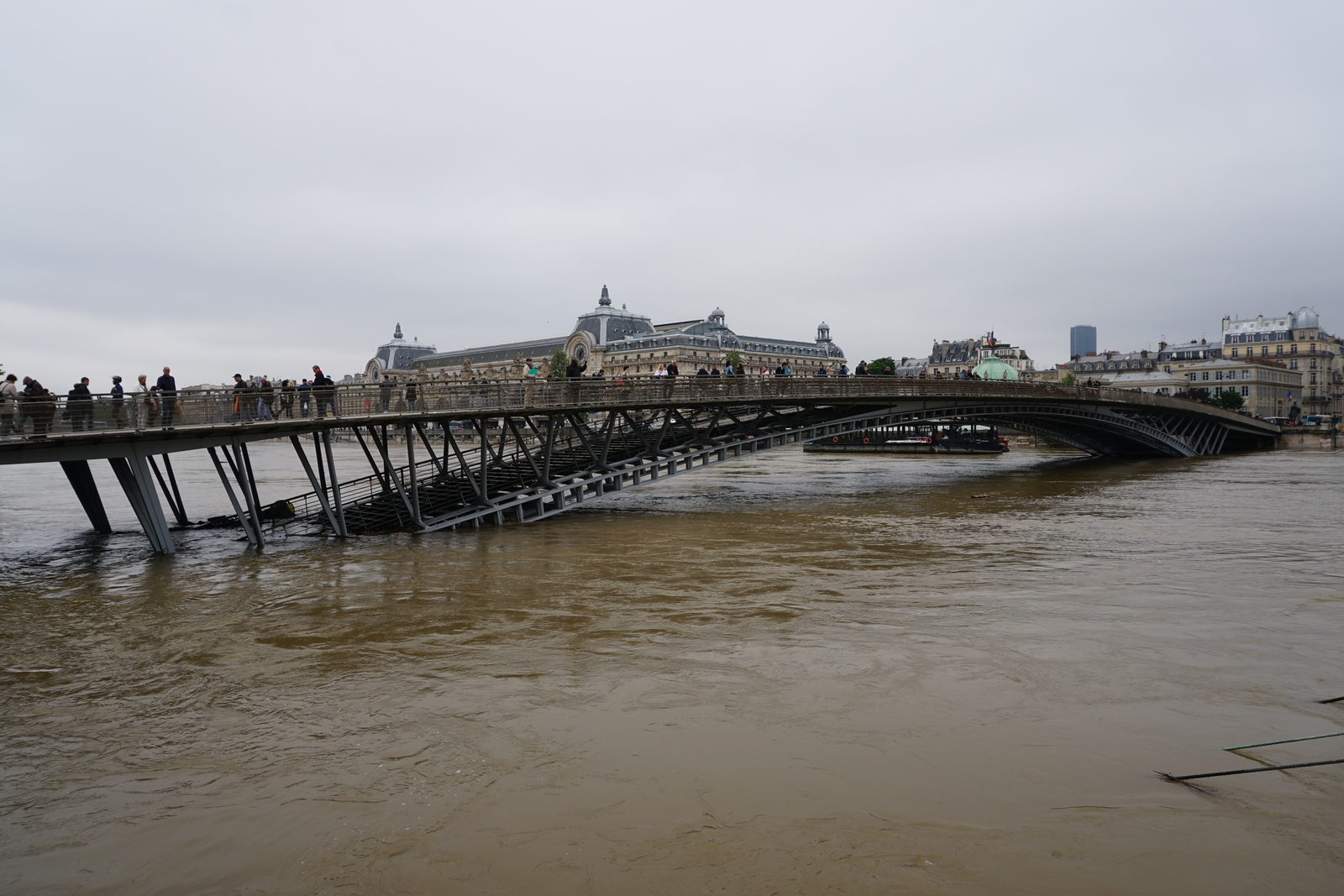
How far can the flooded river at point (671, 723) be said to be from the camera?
6078 millimetres

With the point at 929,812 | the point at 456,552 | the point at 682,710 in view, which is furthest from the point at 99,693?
the point at 456,552

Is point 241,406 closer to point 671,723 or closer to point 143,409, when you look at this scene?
point 143,409

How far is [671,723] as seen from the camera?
8.83 m

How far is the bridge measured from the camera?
1894 centimetres

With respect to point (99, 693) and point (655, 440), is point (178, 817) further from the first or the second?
point (655, 440)

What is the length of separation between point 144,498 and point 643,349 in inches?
4607

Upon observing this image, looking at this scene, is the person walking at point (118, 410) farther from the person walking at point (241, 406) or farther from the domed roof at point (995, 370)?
the domed roof at point (995, 370)

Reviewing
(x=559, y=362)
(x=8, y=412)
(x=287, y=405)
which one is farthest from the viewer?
(x=559, y=362)

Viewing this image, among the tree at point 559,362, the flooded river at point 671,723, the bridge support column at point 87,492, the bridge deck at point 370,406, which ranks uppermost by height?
the tree at point 559,362

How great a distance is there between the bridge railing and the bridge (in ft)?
0.14

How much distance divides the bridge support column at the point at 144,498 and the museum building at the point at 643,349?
99.6 metres

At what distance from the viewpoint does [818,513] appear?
30.1 m

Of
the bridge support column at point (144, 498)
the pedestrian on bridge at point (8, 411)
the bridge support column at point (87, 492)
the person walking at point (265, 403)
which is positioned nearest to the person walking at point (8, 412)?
the pedestrian on bridge at point (8, 411)

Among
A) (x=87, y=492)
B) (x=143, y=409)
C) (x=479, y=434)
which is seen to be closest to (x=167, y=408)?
(x=143, y=409)
